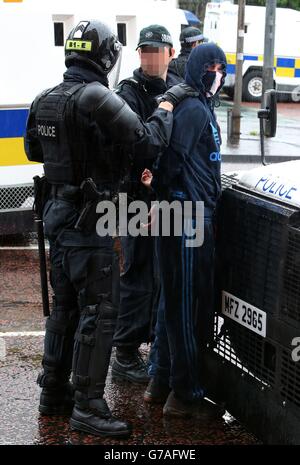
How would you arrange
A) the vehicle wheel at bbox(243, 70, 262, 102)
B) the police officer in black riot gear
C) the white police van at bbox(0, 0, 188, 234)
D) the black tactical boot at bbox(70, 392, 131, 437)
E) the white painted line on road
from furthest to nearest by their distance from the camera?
the vehicle wheel at bbox(243, 70, 262, 102), the white police van at bbox(0, 0, 188, 234), the white painted line on road, the black tactical boot at bbox(70, 392, 131, 437), the police officer in black riot gear

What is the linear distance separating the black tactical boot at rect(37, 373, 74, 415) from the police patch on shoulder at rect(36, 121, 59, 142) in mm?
1229

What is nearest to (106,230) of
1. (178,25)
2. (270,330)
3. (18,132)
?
(270,330)

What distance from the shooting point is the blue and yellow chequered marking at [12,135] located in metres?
8.19

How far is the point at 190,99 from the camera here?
14.2ft

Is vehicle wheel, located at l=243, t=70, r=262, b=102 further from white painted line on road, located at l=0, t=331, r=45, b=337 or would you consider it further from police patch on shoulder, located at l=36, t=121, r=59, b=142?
police patch on shoulder, located at l=36, t=121, r=59, b=142

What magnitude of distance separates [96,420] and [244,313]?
904 millimetres

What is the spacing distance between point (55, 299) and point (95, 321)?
33cm

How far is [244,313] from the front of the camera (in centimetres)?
425

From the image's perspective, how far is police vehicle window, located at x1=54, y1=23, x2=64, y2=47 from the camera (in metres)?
8.84

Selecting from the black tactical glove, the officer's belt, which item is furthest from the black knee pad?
the black tactical glove

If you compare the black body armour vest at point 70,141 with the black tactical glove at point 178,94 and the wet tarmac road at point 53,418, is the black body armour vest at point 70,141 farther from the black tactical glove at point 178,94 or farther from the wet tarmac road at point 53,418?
the wet tarmac road at point 53,418

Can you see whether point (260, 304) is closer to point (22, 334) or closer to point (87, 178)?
point (87, 178)

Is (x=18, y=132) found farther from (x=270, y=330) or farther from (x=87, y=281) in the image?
(x=270, y=330)
